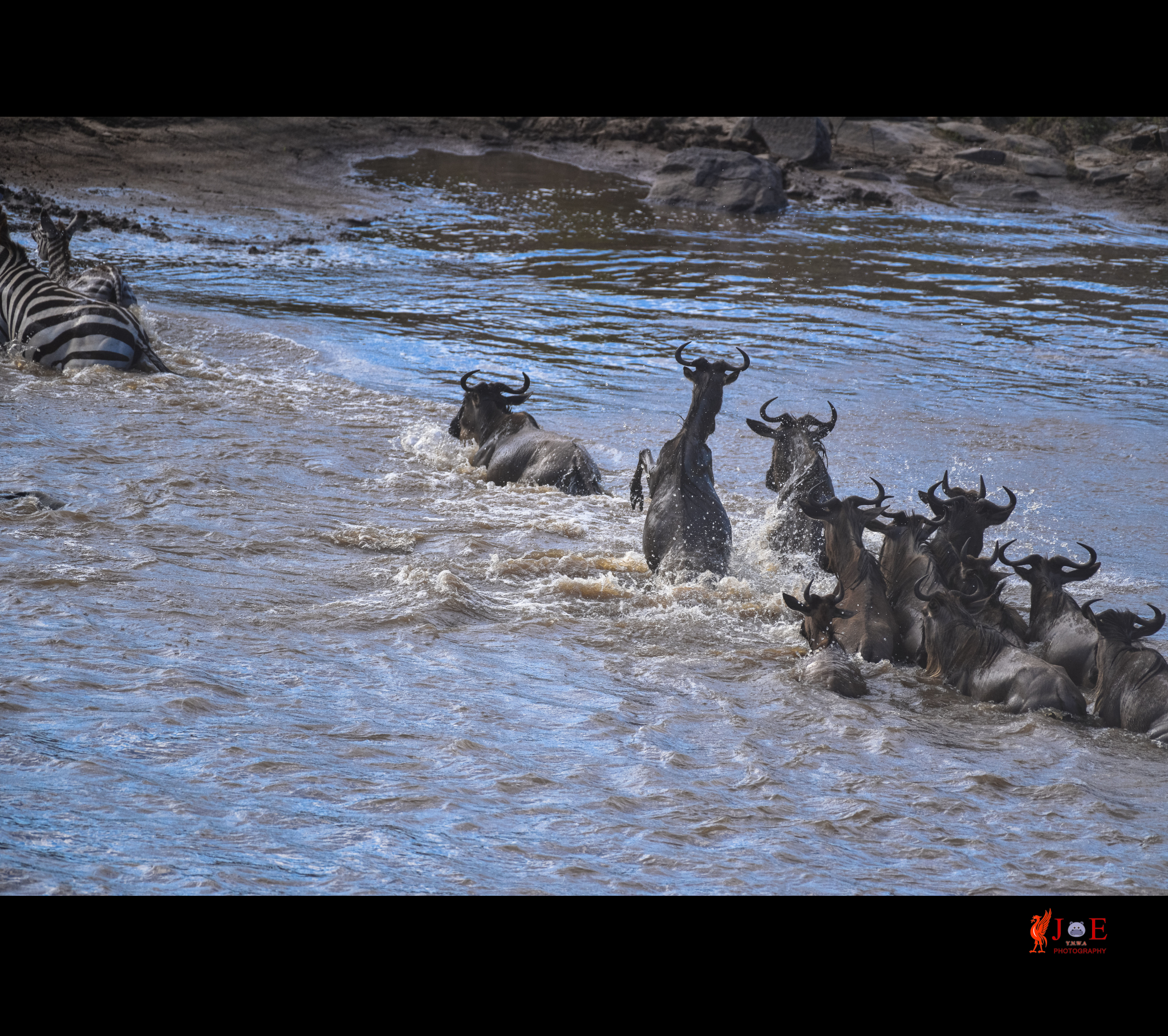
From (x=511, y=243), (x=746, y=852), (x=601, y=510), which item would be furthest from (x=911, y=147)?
(x=746, y=852)

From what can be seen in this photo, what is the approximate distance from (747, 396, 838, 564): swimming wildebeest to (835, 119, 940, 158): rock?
26924mm

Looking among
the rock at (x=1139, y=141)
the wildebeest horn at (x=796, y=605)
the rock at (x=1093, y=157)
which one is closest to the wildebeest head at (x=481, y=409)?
the wildebeest horn at (x=796, y=605)

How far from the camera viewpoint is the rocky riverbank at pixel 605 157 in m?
23.7

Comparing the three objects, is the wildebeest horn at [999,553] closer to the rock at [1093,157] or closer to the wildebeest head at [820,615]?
the wildebeest head at [820,615]

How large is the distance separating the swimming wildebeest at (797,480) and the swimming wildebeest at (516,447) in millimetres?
1846

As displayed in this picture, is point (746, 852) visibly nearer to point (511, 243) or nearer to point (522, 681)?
point (522, 681)

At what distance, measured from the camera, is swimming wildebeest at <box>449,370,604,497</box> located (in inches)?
407

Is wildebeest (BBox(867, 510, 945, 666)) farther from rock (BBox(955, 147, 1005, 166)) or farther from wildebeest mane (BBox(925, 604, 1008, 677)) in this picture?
rock (BBox(955, 147, 1005, 166))

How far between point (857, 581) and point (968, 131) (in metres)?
31.5

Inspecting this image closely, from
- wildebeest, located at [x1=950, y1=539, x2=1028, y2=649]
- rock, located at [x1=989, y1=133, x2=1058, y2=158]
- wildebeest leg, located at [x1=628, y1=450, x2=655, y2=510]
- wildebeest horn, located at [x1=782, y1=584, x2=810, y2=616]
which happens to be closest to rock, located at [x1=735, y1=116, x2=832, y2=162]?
rock, located at [x1=989, y1=133, x2=1058, y2=158]

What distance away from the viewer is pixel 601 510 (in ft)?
32.3

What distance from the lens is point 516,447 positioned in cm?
1074

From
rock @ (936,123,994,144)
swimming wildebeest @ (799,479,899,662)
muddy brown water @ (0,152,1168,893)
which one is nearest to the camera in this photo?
muddy brown water @ (0,152,1168,893)
